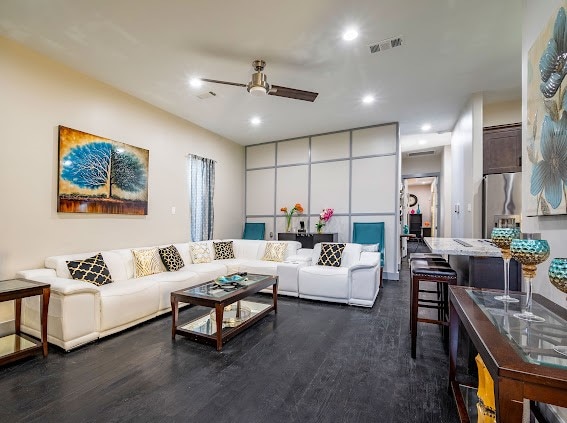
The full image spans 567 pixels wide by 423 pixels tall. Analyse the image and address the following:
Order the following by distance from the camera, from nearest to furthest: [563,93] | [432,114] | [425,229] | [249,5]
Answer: [563,93]
[249,5]
[432,114]
[425,229]

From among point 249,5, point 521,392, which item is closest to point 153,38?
point 249,5

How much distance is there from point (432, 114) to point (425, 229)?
9.37 metres

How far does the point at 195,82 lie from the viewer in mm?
3771

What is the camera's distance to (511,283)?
205 cm

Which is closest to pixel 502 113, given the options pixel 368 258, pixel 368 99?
pixel 368 99

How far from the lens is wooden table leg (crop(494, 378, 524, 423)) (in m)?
0.75

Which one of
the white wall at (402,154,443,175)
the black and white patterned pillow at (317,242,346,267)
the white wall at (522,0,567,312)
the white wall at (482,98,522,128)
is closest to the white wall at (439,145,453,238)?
the white wall at (402,154,443,175)

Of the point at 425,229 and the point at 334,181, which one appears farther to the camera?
the point at 425,229

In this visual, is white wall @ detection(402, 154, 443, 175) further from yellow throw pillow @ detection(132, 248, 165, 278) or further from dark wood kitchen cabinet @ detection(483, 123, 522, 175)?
yellow throw pillow @ detection(132, 248, 165, 278)

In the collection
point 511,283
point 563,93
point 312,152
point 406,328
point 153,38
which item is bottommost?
point 406,328

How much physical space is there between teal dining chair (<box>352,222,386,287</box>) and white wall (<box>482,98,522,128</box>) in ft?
8.18

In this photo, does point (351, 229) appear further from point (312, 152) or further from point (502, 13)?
point (502, 13)

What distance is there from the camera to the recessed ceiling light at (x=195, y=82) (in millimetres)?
3697

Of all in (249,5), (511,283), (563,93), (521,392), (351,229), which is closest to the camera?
(521,392)
